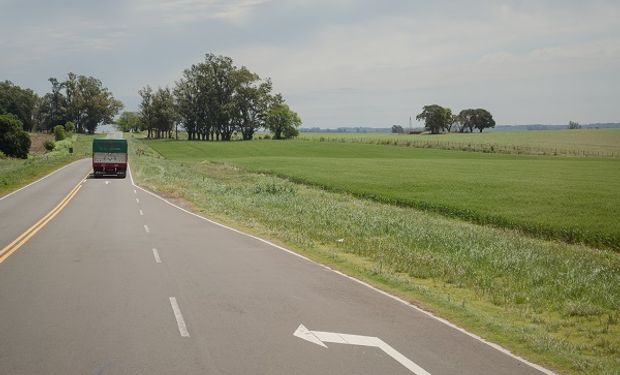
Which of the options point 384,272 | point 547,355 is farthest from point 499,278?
point 547,355

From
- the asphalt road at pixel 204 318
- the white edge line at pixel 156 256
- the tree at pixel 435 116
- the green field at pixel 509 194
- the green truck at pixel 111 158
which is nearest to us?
the asphalt road at pixel 204 318

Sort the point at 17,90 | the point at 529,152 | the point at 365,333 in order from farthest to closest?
the point at 17,90, the point at 529,152, the point at 365,333

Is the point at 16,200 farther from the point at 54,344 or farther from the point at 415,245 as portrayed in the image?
the point at 54,344

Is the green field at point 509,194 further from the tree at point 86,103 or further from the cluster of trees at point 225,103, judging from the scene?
the tree at point 86,103

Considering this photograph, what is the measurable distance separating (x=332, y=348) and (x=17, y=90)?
190m

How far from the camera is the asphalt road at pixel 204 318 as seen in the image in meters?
7.34

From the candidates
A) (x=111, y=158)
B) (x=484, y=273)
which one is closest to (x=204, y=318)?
(x=484, y=273)

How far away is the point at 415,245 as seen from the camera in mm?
17766

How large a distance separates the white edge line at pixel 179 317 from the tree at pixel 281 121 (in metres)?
143

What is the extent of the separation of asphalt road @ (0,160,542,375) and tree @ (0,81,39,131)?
16370cm

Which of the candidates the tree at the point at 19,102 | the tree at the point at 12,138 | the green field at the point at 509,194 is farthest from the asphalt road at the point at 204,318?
the tree at the point at 19,102

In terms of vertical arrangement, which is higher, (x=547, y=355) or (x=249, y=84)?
(x=249, y=84)

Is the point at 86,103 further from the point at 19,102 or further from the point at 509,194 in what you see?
the point at 509,194

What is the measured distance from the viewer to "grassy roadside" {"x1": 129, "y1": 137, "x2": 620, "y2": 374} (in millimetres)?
9070
